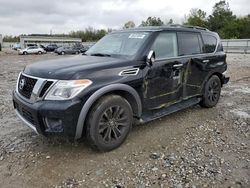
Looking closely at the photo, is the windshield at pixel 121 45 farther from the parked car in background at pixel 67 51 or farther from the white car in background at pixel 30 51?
the white car in background at pixel 30 51

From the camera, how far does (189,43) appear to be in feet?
16.5

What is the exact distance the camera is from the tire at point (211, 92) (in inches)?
219

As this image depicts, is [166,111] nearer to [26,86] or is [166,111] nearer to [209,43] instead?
[209,43]

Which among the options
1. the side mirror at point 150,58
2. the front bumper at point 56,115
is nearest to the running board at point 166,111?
the side mirror at point 150,58

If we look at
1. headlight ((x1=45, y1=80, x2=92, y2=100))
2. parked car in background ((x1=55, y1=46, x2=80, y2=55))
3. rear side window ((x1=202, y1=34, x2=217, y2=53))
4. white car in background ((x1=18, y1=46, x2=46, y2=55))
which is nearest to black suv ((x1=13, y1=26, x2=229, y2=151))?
headlight ((x1=45, y1=80, x2=92, y2=100))

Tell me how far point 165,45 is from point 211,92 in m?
1.88

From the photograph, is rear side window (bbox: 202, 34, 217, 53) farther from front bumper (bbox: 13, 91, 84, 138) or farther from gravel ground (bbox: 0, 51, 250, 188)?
front bumper (bbox: 13, 91, 84, 138)

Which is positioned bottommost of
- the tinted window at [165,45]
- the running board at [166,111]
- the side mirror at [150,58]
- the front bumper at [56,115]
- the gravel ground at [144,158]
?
the gravel ground at [144,158]

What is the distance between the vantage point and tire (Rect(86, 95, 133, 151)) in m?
Answer: 3.44

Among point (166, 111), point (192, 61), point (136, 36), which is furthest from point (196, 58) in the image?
point (136, 36)

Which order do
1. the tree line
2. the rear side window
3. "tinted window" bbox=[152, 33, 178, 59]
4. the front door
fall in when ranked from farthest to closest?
the tree line
the rear side window
"tinted window" bbox=[152, 33, 178, 59]
the front door

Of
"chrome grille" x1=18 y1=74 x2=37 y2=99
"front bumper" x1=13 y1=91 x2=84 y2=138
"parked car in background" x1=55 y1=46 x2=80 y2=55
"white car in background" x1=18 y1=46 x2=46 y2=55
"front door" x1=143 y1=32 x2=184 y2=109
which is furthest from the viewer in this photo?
"white car in background" x1=18 y1=46 x2=46 y2=55

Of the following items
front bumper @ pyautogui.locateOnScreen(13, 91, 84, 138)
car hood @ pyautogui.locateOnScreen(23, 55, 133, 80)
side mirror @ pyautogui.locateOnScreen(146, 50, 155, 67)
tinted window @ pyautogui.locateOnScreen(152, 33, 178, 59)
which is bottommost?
front bumper @ pyautogui.locateOnScreen(13, 91, 84, 138)

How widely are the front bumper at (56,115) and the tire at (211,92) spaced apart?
10.5ft
